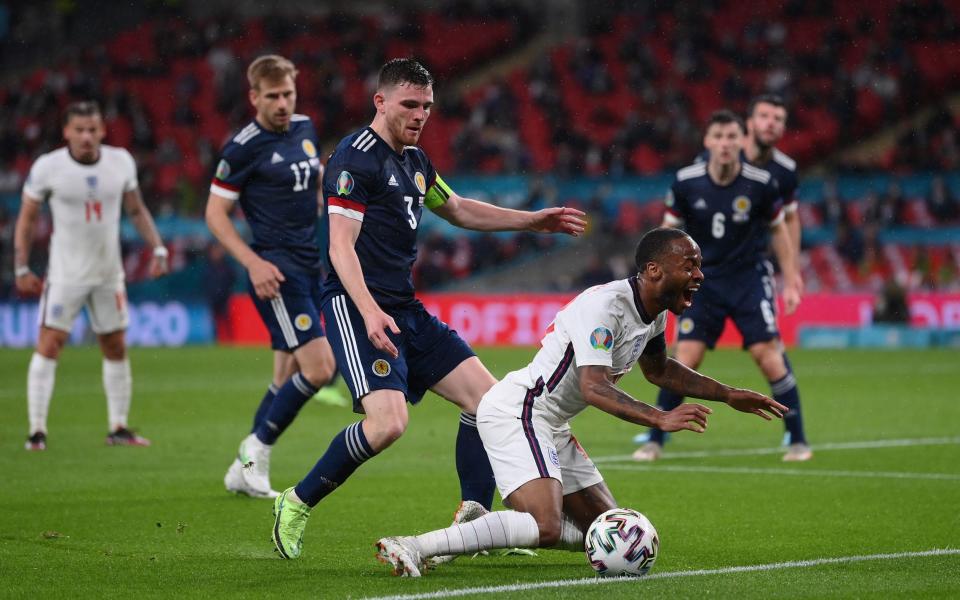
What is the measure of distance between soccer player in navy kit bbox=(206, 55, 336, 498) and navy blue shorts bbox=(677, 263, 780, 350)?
10.1 ft

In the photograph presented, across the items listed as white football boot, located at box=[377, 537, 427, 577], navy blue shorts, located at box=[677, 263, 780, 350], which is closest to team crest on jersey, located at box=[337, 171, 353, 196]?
white football boot, located at box=[377, 537, 427, 577]

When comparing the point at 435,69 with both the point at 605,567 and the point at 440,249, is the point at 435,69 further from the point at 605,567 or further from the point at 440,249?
the point at 605,567

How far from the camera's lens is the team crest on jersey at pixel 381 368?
635 cm

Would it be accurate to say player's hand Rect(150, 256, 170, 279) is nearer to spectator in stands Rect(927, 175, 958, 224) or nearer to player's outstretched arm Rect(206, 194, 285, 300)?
player's outstretched arm Rect(206, 194, 285, 300)

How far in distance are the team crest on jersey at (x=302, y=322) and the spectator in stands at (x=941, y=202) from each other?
21.4 m

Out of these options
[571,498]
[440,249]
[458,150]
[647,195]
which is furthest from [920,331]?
[571,498]

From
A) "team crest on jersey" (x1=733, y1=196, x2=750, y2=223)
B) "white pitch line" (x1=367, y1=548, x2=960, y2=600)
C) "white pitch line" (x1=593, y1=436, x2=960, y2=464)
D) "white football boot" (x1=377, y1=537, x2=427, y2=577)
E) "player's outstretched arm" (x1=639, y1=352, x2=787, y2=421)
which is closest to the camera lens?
"white pitch line" (x1=367, y1=548, x2=960, y2=600)

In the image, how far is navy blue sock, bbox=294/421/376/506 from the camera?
627cm

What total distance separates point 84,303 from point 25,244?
65 centimetres

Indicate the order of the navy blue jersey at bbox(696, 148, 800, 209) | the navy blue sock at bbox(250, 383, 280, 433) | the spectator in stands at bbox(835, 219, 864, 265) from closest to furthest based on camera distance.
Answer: the navy blue sock at bbox(250, 383, 280, 433) → the navy blue jersey at bbox(696, 148, 800, 209) → the spectator in stands at bbox(835, 219, 864, 265)

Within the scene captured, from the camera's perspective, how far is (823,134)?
3181 centimetres

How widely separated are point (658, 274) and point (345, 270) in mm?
1370

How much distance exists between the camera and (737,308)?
1052 centimetres

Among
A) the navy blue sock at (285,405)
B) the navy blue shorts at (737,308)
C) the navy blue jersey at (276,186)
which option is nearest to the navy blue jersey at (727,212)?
the navy blue shorts at (737,308)
